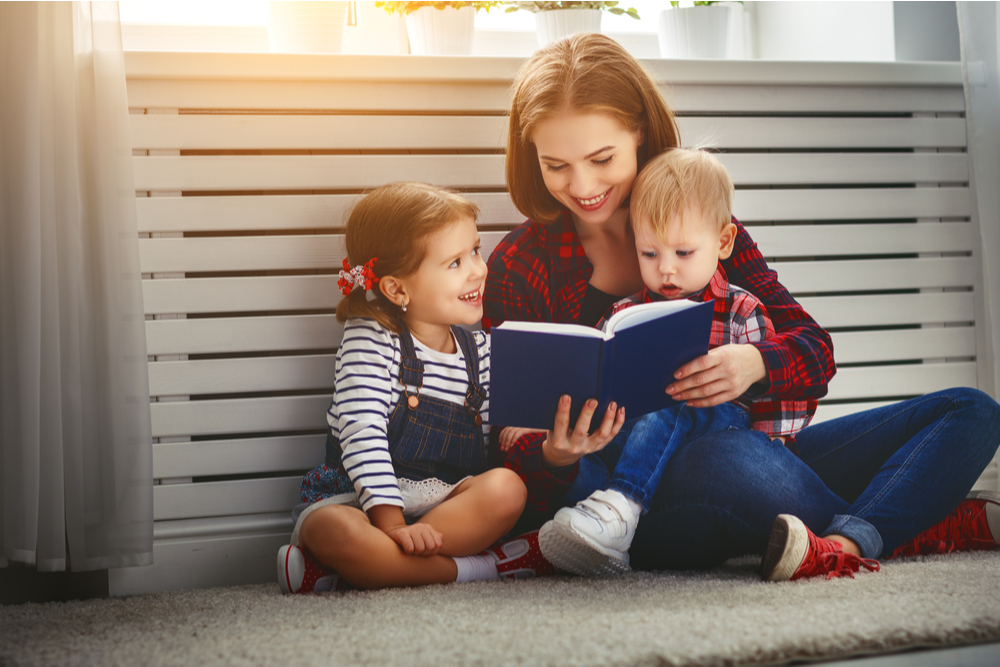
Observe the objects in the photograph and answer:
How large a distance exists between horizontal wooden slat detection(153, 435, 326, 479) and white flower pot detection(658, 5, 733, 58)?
47.9 inches

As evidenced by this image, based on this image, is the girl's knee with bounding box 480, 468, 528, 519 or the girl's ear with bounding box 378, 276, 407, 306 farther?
the girl's ear with bounding box 378, 276, 407, 306

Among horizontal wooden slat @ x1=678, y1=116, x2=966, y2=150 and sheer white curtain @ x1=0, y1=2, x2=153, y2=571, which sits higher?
horizontal wooden slat @ x1=678, y1=116, x2=966, y2=150

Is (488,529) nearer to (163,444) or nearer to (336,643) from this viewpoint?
(336,643)

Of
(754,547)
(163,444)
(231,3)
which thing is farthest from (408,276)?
(231,3)

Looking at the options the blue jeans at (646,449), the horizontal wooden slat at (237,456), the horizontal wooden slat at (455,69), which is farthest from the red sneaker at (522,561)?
the horizontal wooden slat at (455,69)

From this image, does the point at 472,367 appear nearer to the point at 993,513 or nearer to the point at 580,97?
the point at 580,97

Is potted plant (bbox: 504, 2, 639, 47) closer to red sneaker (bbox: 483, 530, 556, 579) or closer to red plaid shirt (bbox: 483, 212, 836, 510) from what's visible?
red plaid shirt (bbox: 483, 212, 836, 510)

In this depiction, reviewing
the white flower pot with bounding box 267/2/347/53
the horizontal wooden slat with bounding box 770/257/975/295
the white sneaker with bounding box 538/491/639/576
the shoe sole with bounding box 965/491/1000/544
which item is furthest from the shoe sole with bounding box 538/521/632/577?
the white flower pot with bounding box 267/2/347/53

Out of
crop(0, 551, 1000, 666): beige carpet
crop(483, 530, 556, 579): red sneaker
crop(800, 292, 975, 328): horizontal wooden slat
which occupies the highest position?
crop(800, 292, 975, 328): horizontal wooden slat

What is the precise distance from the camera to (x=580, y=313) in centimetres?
138

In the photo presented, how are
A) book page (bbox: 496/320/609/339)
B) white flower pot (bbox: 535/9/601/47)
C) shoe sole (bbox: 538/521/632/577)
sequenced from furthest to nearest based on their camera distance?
1. white flower pot (bbox: 535/9/601/47)
2. shoe sole (bbox: 538/521/632/577)
3. book page (bbox: 496/320/609/339)

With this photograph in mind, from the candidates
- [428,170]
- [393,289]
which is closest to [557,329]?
[393,289]

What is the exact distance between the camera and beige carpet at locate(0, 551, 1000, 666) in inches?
31.4

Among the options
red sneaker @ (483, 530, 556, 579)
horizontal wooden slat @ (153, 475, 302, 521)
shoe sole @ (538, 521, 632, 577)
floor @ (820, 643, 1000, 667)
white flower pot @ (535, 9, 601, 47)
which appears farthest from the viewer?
white flower pot @ (535, 9, 601, 47)
